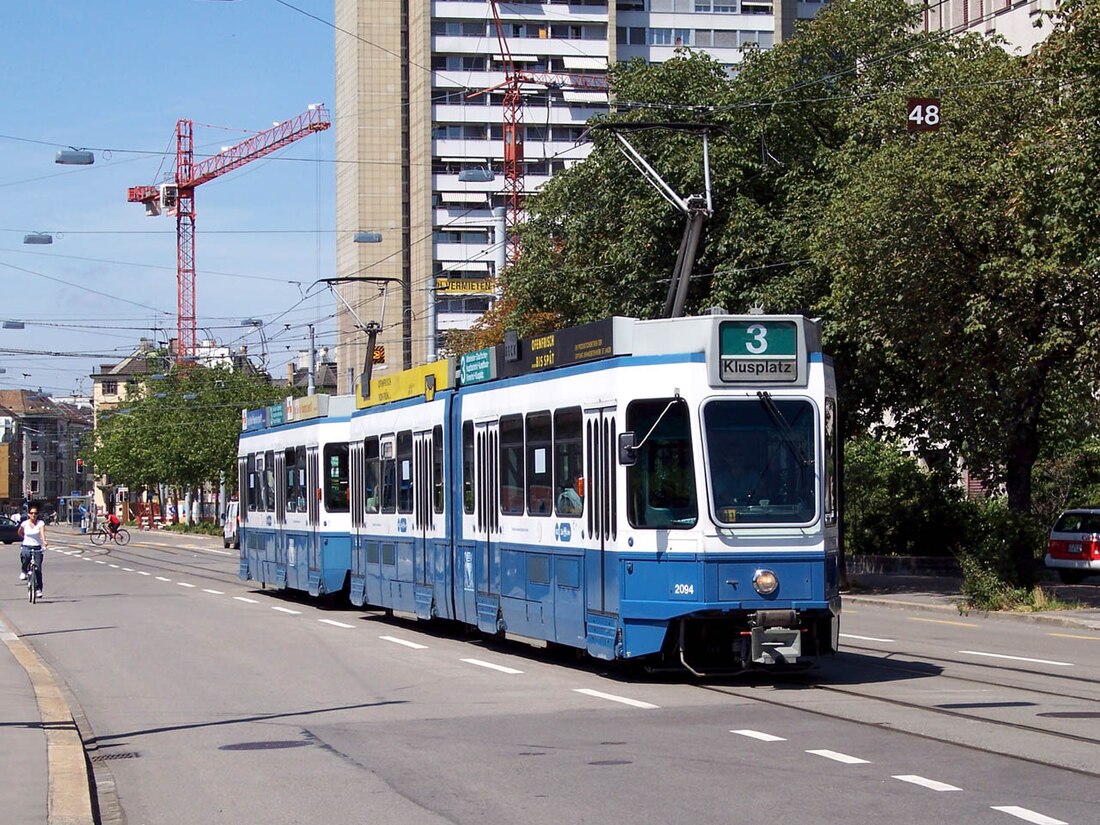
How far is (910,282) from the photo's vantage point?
1033 inches

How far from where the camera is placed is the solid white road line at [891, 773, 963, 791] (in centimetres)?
948

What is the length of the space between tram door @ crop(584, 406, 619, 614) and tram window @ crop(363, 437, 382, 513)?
8.28 meters

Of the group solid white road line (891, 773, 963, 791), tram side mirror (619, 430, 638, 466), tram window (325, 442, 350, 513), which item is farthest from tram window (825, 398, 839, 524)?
tram window (325, 442, 350, 513)

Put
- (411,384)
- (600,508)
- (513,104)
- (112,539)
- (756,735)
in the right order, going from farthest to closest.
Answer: (513,104) < (112,539) < (411,384) < (600,508) < (756,735)

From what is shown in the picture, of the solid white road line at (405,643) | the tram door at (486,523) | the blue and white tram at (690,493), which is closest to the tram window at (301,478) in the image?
the solid white road line at (405,643)

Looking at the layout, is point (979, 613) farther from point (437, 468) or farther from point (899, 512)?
point (899, 512)

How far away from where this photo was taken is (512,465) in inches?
723

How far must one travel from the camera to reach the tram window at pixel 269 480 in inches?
1248

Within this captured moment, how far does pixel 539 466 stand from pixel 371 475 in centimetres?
743

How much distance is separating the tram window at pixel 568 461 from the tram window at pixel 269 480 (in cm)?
1541

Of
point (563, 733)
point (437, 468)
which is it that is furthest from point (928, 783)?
point (437, 468)

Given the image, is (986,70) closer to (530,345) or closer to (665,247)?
(665,247)

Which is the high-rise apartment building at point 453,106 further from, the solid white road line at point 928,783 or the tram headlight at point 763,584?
the solid white road line at point 928,783

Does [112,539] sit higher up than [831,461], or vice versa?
[831,461]
